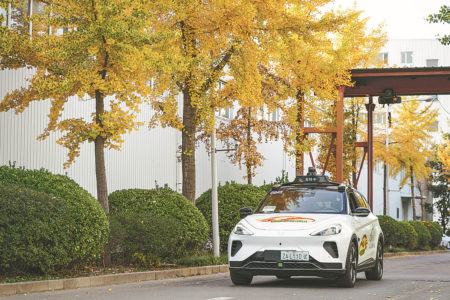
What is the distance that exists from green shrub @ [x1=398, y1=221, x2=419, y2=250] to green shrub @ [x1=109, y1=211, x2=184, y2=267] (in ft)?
68.4

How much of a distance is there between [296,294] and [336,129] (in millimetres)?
20374

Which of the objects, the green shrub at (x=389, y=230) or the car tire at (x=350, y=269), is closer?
the car tire at (x=350, y=269)

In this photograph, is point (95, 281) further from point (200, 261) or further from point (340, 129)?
point (340, 129)

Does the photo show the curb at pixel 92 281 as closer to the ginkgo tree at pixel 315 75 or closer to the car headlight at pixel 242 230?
the car headlight at pixel 242 230

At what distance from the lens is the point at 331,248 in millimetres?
11156

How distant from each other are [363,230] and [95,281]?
14.9 feet

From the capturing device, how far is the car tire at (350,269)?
37.5 feet

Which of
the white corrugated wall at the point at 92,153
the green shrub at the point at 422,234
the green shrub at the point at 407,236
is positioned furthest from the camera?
the green shrub at the point at 422,234

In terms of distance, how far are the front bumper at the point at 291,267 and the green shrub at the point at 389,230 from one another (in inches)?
873

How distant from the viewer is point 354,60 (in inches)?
1196

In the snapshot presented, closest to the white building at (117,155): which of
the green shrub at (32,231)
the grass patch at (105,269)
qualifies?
the grass patch at (105,269)

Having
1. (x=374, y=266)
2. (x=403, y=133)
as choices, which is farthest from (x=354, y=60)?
(x=374, y=266)

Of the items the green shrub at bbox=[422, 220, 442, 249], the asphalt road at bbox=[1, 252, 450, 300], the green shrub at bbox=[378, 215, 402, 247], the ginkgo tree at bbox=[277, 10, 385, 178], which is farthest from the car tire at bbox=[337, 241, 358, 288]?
the green shrub at bbox=[422, 220, 442, 249]

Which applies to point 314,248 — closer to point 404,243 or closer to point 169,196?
point 169,196
